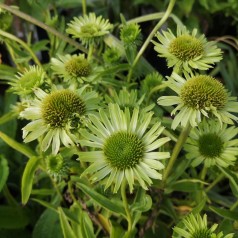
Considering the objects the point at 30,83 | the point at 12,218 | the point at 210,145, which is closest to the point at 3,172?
the point at 12,218

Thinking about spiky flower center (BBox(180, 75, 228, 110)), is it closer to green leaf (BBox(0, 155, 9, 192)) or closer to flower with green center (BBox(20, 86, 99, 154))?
flower with green center (BBox(20, 86, 99, 154))

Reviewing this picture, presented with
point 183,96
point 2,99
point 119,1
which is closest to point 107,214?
point 183,96

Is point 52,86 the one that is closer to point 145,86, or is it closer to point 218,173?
point 145,86

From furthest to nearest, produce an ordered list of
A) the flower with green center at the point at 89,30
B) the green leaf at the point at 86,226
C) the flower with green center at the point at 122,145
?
1. the flower with green center at the point at 89,30
2. the green leaf at the point at 86,226
3. the flower with green center at the point at 122,145

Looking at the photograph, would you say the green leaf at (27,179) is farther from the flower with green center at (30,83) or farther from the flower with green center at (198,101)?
the flower with green center at (198,101)

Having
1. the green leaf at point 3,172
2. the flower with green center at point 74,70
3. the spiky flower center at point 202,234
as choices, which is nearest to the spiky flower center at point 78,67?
the flower with green center at point 74,70
